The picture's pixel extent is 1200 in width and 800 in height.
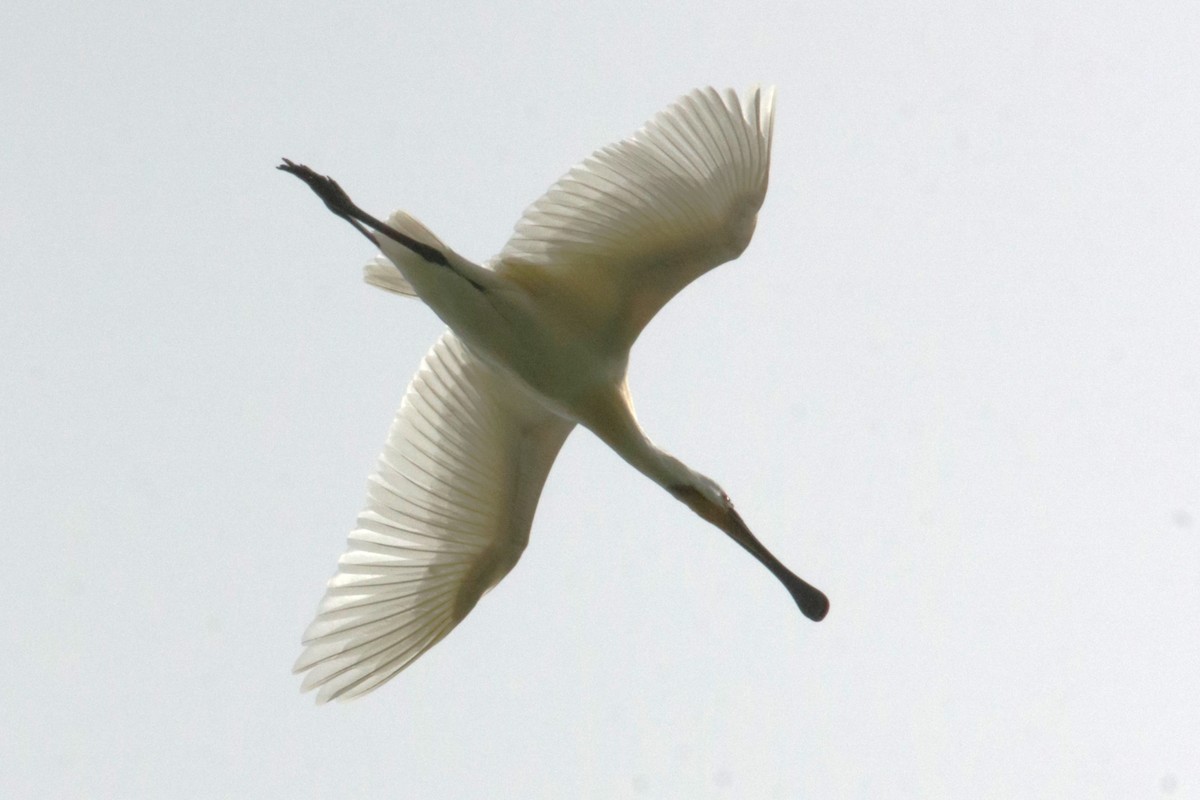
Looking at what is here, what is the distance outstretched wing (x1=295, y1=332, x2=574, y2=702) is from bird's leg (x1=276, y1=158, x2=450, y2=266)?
43.7 inches

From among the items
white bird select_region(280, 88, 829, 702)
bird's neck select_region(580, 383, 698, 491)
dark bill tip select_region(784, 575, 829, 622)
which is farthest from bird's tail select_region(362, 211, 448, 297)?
dark bill tip select_region(784, 575, 829, 622)

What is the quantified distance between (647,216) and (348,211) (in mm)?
2059

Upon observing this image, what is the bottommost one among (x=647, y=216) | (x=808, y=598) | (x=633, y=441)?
(x=808, y=598)

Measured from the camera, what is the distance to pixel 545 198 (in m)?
11.1

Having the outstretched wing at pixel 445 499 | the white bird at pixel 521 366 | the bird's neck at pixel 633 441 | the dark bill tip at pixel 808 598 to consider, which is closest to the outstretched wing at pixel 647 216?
the white bird at pixel 521 366

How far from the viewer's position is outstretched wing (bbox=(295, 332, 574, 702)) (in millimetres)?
11930

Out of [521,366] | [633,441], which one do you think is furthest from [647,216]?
[633,441]

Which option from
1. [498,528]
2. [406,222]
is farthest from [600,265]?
[498,528]

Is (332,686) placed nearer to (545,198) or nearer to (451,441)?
(451,441)

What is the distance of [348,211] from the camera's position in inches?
460

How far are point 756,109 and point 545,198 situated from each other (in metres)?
1.48

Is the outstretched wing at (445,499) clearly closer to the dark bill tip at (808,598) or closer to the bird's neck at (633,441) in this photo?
the bird's neck at (633,441)

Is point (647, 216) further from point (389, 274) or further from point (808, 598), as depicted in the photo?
point (808, 598)

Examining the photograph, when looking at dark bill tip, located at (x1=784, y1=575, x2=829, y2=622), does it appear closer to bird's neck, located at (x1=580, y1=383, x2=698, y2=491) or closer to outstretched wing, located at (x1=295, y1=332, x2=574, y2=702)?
bird's neck, located at (x1=580, y1=383, x2=698, y2=491)
